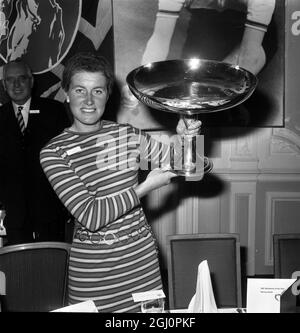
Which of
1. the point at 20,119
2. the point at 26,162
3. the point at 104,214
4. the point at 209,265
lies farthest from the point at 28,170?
the point at 104,214

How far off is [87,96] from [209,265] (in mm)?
649

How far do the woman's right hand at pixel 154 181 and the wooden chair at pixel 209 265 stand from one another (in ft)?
1.05

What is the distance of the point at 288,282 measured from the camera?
964 mm

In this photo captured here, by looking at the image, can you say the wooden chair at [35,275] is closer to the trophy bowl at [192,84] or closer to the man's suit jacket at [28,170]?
the trophy bowl at [192,84]

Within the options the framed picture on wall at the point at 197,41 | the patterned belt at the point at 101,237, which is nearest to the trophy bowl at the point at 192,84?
the patterned belt at the point at 101,237

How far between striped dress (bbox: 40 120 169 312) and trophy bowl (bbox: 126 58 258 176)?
14cm

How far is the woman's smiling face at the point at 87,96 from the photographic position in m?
1.15

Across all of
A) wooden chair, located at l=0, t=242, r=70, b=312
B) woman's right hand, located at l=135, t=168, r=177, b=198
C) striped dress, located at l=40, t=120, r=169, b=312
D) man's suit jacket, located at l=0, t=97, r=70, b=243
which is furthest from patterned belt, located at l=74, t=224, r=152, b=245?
man's suit jacket, located at l=0, t=97, r=70, b=243

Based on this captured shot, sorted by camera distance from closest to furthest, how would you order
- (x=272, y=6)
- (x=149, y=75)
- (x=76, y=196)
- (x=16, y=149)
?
1. (x=76, y=196)
2. (x=149, y=75)
3. (x=16, y=149)
4. (x=272, y=6)

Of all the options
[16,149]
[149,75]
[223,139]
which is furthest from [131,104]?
[149,75]

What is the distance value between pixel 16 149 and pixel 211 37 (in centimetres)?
123

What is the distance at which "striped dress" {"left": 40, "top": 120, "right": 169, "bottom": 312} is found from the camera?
3.65ft

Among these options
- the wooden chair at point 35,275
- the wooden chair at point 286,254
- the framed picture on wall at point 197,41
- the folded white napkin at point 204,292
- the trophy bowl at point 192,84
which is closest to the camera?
the folded white napkin at point 204,292

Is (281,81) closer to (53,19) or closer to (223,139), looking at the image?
(223,139)
